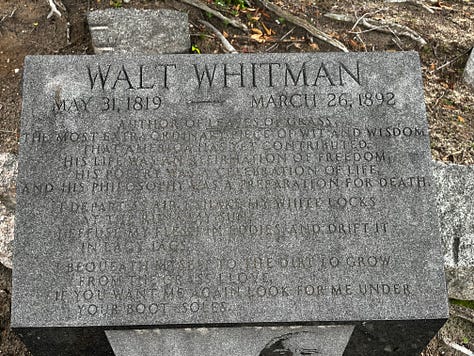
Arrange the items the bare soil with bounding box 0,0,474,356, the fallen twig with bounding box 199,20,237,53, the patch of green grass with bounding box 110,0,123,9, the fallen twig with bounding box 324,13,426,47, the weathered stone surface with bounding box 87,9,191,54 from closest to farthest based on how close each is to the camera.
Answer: the weathered stone surface with bounding box 87,9,191,54 < the bare soil with bounding box 0,0,474,356 < the fallen twig with bounding box 199,20,237,53 < the patch of green grass with bounding box 110,0,123,9 < the fallen twig with bounding box 324,13,426,47

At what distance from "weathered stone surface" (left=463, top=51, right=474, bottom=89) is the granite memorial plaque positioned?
7.29ft

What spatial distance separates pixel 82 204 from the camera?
356 centimetres

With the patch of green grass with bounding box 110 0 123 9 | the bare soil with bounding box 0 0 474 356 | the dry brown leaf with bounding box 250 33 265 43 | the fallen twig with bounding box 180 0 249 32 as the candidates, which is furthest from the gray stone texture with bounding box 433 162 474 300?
the patch of green grass with bounding box 110 0 123 9

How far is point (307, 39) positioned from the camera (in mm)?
5801

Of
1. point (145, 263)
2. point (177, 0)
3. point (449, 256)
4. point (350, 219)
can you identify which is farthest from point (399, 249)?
point (177, 0)

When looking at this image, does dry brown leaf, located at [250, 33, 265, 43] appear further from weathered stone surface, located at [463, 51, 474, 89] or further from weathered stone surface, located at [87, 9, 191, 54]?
weathered stone surface, located at [463, 51, 474, 89]

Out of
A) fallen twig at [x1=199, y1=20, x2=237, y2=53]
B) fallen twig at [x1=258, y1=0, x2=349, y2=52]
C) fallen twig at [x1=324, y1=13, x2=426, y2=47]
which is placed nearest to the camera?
fallen twig at [x1=199, y1=20, x2=237, y2=53]

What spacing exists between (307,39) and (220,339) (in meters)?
3.38

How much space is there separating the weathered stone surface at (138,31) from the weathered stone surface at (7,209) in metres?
1.47

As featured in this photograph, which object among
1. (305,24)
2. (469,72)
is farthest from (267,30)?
(469,72)

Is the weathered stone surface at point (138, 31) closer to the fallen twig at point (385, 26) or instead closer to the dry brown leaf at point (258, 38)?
the dry brown leaf at point (258, 38)

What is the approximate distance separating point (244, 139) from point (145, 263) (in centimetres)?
102

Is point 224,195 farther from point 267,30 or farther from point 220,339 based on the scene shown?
point 267,30

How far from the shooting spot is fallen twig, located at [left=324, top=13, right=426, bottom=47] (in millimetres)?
5977
